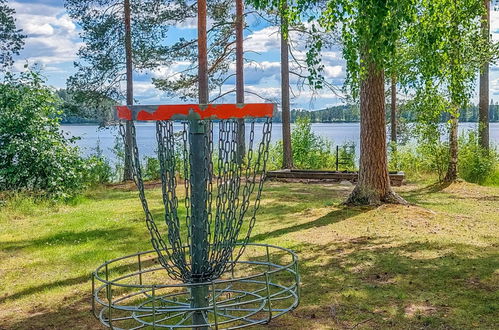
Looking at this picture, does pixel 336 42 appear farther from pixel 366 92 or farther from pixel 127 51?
pixel 366 92

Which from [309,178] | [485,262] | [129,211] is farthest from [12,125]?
[485,262]

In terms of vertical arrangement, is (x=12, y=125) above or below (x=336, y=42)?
below

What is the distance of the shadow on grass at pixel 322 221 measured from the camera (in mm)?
8125

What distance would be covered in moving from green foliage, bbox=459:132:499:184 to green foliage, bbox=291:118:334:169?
4.70m

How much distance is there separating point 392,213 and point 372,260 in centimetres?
276

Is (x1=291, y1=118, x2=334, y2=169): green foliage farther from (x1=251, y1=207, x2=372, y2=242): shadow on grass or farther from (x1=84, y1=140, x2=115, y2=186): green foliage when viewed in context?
(x1=251, y1=207, x2=372, y2=242): shadow on grass

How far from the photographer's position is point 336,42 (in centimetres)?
1708

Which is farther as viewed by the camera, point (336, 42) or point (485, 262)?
point (336, 42)

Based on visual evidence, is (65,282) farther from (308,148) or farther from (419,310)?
(308,148)

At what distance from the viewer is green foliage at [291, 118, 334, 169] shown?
18.5m

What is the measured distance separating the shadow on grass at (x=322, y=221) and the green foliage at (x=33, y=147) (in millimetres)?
5587

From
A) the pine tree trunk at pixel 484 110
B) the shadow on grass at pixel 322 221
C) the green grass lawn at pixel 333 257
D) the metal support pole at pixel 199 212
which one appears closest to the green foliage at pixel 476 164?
the pine tree trunk at pixel 484 110

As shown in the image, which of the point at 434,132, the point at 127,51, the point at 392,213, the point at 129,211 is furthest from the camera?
the point at 127,51

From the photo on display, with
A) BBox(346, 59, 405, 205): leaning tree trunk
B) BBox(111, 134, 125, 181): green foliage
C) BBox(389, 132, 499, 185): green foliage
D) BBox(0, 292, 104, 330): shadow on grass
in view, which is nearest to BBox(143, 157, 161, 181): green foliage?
BBox(111, 134, 125, 181): green foliage
